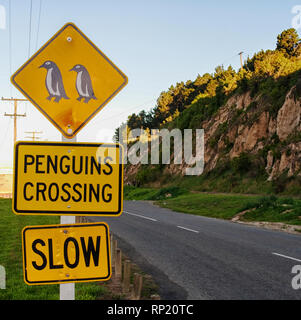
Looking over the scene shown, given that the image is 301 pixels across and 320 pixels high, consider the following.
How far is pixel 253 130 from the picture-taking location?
39406mm

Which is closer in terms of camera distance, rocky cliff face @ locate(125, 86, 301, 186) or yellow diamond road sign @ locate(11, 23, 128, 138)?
yellow diamond road sign @ locate(11, 23, 128, 138)

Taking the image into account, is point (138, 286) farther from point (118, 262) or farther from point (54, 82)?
point (54, 82)

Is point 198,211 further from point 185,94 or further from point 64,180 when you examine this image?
point 185,94

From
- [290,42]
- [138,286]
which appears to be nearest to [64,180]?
[138,286]

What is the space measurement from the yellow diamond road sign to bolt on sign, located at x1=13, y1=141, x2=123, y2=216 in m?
0.26

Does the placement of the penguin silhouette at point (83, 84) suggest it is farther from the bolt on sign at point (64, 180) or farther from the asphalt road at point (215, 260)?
the asphalt road at point (215, 260)

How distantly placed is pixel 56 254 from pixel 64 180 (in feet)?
2.05

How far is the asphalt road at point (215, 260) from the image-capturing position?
23.6 feet

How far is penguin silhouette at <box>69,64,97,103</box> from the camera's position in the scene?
11.2ft

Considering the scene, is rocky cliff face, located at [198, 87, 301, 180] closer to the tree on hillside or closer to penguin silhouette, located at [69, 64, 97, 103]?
the tree on hillside

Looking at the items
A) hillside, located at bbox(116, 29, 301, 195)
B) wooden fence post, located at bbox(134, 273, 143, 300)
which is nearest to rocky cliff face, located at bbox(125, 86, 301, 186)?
hillside, located at bbox(116, 29, 301, 195)

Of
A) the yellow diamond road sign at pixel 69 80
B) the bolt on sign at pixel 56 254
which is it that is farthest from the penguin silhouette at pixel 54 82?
the bolt on sign at pixel 56 254

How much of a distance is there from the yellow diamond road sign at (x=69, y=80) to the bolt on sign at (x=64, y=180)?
0.86 feet

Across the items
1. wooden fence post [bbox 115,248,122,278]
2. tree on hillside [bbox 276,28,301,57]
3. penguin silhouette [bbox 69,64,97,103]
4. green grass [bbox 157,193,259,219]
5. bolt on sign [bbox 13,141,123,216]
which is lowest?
green grass [bbox 157,193,259,219]
